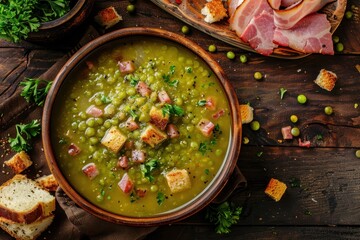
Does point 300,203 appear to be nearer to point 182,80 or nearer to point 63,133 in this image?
point 182,80

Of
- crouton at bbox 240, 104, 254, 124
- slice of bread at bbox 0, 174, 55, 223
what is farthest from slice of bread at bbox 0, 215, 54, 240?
crouton at bbox 240, 104, 254, 124

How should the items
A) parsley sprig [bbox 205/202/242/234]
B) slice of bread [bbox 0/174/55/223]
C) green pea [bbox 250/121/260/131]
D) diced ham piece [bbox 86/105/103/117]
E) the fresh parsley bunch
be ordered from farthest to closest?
1. green pea [bbox 250/121/260/131]
2. parsley sprig [bbox 205/202/242/234]
3. slice of bread [bbox 0/174/55/223]
4. the fresh parsley bunch
5. diced ham piece [bbox 86/105/103/117]

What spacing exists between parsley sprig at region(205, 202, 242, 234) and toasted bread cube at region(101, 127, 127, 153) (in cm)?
98

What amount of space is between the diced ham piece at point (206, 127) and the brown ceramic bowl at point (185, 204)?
157 mm

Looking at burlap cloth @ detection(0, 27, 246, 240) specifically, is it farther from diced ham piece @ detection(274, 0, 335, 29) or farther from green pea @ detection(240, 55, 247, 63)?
diced ham piece @ detection(274, 0, 335, 29)

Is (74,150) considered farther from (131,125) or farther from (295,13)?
(295,13)

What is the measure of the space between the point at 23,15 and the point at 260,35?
5.72 ft

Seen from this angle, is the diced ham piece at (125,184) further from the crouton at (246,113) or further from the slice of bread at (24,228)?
the crouton at (246,113)

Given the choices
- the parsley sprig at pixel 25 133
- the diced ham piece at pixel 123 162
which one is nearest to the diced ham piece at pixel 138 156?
the diced ham piece at pixel 123 162

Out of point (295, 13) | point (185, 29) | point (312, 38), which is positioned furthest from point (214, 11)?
point (312, 38)

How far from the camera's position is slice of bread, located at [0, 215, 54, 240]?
4023mm

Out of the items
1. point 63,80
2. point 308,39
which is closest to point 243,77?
point 308,39

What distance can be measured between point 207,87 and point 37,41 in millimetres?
1353

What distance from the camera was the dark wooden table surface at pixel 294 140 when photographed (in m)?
4.34
